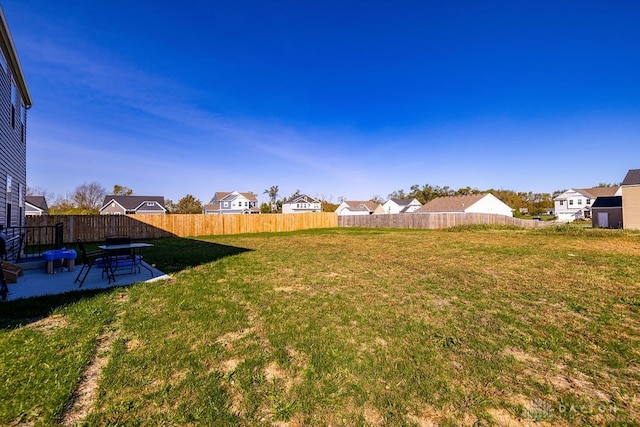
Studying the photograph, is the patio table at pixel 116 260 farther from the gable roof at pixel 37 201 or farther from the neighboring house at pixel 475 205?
the gable roof at pixel 37 201

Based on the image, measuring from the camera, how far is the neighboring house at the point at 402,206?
6153 cm

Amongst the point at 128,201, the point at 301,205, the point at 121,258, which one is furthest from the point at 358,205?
the point at 121,258

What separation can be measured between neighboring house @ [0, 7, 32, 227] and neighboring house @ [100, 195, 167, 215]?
35.0 meters

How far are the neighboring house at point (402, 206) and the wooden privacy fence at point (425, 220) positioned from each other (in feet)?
88.2

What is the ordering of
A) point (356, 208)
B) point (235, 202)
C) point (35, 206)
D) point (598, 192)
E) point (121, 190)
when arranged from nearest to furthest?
1. point (35, 206)
2. point (598, 192)
3. point (121, 190)
4. point (235, 202)
5. point (356, 208)

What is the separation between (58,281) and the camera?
638 cm

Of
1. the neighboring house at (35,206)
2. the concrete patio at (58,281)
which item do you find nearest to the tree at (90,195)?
the neighboring house at (35,206)

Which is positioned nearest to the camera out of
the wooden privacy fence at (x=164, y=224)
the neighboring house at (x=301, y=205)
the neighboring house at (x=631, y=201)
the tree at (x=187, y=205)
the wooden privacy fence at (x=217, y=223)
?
the wooden privacy fence at (x=164, y=224)

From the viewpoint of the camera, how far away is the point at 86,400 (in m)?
2.46

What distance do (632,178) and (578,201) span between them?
1261 inches

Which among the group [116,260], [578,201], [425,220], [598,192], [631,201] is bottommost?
[116,260]

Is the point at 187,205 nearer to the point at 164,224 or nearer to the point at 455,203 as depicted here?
the point at 164,224

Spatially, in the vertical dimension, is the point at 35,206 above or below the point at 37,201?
below

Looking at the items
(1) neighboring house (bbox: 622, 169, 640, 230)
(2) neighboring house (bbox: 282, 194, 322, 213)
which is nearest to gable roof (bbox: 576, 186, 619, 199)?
(1) neighboring house (bbox: 622, 169, 640, 230)
